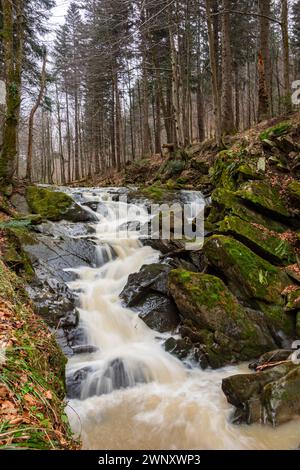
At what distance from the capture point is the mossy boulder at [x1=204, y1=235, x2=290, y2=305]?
6.28 metres

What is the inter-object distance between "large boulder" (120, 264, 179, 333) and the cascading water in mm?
185

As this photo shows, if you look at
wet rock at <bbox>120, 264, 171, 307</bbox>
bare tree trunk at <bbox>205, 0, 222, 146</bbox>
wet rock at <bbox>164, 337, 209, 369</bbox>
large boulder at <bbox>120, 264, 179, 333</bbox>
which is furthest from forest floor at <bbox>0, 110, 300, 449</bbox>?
wet rock at <bbox>164, 337, 209, 369</bbox>

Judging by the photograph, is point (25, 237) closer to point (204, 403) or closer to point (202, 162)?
point (204, 403)

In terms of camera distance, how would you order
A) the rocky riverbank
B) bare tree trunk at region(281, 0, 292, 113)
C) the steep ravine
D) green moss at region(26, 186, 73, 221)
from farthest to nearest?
bare tree trunk at region(281, 0, 292, 113) → green moss at region(26, 186, 73, 221) → the rocky riverbank → the steep ravine

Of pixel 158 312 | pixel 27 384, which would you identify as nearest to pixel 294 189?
pixel 158 312

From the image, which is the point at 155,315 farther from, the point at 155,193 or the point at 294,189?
the point at 155,193

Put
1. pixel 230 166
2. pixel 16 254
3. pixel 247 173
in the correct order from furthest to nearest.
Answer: pixel 230 166, pixel 247 173, pixel 16 254

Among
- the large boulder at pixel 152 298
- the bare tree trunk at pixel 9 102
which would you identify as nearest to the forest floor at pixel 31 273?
the bare tree trunk at pixel 9 102

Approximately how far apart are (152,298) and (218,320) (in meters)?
1.69

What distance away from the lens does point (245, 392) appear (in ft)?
14.2

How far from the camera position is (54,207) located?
1083 cm

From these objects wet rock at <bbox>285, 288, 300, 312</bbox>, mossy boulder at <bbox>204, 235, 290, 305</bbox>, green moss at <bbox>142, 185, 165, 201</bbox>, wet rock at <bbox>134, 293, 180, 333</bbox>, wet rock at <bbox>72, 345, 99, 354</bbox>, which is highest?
green moss at <bbox>142, 185, 165, 201</bbox>

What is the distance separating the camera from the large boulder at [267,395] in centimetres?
399

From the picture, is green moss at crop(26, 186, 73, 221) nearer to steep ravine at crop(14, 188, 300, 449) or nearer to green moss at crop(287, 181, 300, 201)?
steep ravine at crop(14, 188, 300, 449)
